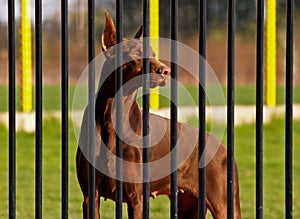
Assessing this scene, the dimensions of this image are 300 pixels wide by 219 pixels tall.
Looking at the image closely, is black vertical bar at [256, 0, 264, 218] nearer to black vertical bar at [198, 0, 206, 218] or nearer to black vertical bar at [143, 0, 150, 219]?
black vertical bar at [198, 0, 206, 218]

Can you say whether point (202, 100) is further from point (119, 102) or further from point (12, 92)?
point (12, 92)

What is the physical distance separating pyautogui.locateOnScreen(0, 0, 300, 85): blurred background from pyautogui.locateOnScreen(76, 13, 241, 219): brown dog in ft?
21.8

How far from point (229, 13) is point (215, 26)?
1007cm

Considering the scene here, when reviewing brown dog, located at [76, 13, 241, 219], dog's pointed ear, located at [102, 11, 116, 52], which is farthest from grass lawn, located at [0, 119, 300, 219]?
dog's pointed ear, located at [102, 11, 116, 52]

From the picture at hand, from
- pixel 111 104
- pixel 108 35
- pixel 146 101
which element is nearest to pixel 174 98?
pixel 146 101

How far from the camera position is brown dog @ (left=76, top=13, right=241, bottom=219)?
3.13 meters

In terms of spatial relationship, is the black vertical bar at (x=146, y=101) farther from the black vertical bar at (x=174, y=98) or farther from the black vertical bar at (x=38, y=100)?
the black vertical bar at (x=38, y=100)

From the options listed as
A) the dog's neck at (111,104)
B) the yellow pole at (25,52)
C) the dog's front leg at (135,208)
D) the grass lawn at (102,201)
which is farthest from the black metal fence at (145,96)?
the yellow pole at (25,52)

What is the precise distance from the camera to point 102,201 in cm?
642

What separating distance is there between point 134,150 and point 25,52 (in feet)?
21.1

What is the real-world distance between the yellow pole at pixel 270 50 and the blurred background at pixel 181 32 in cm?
106

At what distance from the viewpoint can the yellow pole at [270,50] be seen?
1018 cm

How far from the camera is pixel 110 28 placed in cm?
300

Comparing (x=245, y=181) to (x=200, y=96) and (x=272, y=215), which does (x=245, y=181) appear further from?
(x=200, y=96)
